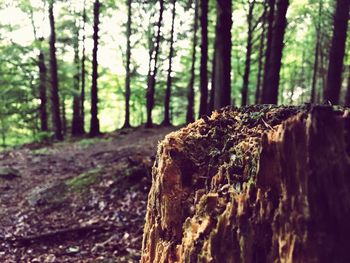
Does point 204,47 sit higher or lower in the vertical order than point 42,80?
higher

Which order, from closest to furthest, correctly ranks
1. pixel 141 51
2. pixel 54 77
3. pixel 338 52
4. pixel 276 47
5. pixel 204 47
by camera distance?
pixel 276 47
pixel 338 52
pixel 204 47
pixel 54 77
pixel 141 51

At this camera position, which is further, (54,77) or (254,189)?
(54,77)

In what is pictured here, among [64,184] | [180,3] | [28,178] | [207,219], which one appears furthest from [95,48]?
[207,219]

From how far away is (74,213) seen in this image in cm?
771

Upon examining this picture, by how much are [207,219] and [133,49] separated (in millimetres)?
27821

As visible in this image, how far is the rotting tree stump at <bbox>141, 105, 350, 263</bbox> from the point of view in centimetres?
191

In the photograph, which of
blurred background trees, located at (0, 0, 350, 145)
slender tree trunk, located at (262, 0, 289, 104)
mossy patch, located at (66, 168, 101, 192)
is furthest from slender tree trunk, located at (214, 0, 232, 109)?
mossy patch, located at (66, 168, 101, 192)

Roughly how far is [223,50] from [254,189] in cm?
687

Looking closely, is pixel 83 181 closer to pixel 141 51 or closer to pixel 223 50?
pixel 223 50

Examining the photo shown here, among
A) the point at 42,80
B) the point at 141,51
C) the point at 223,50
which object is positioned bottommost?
the point at 42,80

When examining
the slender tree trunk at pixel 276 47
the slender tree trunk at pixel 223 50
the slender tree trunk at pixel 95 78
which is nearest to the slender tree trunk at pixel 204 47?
the slender tree trunk at pixel 276 47

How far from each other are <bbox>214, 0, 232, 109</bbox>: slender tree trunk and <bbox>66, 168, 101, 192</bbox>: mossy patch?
10.5 feet

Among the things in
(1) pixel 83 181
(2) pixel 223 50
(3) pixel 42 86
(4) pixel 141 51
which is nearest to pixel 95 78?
(3) pixel 42 86

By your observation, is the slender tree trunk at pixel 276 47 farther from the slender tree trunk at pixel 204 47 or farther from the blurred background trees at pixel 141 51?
the slender tree trunk at pixel 204 47
